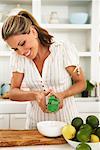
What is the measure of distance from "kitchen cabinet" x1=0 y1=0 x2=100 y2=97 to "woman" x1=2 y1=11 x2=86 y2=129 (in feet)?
5.06

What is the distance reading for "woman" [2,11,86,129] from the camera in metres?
1.92

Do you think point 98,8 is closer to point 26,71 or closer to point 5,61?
point 5,61

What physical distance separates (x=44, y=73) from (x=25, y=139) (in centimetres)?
53

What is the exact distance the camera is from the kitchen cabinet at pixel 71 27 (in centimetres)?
359

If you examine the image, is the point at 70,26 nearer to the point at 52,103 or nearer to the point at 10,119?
the point at 10,119

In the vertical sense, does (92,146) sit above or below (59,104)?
below

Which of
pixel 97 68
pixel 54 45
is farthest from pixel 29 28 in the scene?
pixel 97 68

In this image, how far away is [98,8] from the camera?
3578 mm

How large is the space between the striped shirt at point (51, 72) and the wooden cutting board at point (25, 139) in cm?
33

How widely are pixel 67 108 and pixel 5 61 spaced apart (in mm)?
1844

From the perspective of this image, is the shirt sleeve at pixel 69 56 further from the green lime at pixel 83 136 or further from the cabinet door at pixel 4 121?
the cabinet door at pixel 4 121

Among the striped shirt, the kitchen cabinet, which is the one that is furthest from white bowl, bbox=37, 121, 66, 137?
the kitchen cabinet

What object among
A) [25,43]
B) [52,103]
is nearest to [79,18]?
[25,43]

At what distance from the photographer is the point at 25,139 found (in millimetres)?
1588
